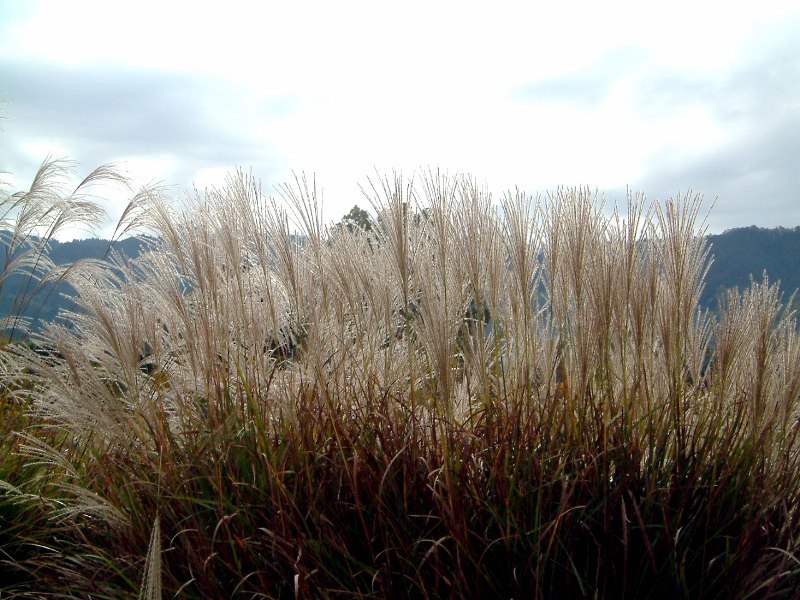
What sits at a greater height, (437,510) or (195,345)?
(195,345)

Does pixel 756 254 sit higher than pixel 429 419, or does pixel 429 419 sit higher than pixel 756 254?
pixel 756 254

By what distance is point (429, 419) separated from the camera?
2596mm

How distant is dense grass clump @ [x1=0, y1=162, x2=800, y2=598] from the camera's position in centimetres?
213

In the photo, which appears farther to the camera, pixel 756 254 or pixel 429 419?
pixel 756 254

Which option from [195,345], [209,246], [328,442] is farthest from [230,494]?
[209,246]

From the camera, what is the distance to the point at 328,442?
2520 mm

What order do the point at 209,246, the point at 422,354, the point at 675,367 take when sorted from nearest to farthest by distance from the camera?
1. the point at 675,367
2. the point at 209,246
3. the point at 422,354

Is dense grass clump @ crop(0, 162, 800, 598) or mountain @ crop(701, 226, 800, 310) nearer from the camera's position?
dense grass clump @ crop(0, 162, 800, 598)

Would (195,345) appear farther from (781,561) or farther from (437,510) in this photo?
(781,561)

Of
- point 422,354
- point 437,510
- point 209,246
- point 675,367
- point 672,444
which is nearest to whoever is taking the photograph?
point 437,510

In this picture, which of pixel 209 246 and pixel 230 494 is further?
pixel 209 246

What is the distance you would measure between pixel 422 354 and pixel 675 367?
113 cm

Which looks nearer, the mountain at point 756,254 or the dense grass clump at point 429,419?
the dense grass clump at point 429,419

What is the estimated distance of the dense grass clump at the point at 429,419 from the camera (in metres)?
2.13
